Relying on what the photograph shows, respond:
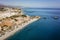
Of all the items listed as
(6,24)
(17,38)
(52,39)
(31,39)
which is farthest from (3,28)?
(52,39)

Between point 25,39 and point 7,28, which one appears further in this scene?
point 7,28

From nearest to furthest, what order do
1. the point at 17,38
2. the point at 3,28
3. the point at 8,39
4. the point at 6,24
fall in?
the point at 8,39 < the point at 17,38 < the point at 3,28 < the point at 6,24

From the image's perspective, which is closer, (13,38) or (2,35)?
(13,38)

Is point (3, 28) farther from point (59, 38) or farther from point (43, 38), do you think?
point (59, 38)

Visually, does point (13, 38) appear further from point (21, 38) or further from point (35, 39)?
point (35, 39)

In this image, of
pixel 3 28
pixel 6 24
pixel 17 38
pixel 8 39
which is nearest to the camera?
pixel 8 39

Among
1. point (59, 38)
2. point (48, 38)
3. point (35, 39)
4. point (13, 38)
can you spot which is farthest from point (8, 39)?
point (59, 38)

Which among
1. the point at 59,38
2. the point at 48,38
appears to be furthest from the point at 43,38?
the point at 59,38

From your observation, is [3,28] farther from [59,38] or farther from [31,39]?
[59,38]
